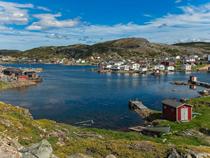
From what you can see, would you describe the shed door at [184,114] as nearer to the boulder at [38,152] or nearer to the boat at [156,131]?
the boat at [156,131]

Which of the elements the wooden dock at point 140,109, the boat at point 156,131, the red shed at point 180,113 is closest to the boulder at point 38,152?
the boat at point 156,131

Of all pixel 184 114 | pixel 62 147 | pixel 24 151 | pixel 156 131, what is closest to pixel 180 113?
pixel 184 114

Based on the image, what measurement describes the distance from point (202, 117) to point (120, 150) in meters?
30.7

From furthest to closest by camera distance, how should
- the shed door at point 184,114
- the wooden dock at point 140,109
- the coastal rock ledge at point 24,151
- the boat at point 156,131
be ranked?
the wooden dock at point 140,109
the shed door at point 184,114
the boat at point 156,131
the coastal rock ledge at point 24,151

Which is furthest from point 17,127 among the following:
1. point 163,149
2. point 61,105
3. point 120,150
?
point 61,105

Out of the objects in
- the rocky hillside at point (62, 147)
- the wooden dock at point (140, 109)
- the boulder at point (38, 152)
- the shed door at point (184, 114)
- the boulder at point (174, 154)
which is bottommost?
the wooden dock at point (140, 109)

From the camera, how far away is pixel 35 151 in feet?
67.1

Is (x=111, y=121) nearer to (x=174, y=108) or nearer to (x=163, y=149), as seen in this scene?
(x=174, y=108)

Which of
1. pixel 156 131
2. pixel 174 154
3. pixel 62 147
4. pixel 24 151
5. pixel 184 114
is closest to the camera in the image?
pixel 24 151

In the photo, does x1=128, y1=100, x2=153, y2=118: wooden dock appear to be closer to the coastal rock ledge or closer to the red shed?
the red shed

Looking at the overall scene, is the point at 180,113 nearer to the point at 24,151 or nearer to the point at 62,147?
the point at 62,147

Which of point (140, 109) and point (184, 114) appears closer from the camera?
point (184, 114)

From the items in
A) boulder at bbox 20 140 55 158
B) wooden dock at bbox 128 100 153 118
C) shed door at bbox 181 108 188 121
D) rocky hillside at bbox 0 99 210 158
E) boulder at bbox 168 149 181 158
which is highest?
boulder at bbox 20 140 55 158

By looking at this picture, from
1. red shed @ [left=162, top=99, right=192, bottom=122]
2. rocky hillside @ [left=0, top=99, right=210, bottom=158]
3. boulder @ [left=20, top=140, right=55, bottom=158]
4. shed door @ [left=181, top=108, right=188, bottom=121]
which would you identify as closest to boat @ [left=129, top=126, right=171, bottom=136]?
red shed @ [left=162, top=99, right=192, bottom=122]
